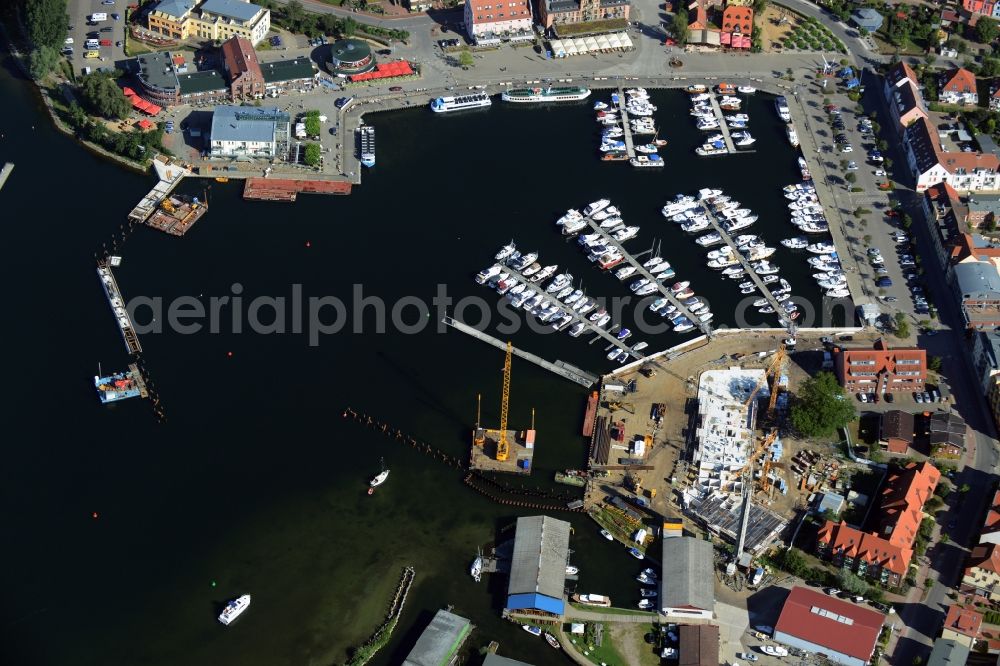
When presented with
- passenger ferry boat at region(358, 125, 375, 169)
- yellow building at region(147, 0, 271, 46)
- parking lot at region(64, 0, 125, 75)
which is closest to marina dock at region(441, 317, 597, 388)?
passenger ferry boat at region(358, 125, 375, 169)

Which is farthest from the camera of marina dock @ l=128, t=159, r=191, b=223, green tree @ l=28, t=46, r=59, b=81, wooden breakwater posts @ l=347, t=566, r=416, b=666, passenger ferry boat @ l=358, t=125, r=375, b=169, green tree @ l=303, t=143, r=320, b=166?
green tree @ l=28, t=46, r=59, b=81

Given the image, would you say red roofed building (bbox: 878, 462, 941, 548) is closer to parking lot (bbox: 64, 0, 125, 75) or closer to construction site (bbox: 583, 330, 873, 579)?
construction site (bbox: 583, 330, 873, 579)

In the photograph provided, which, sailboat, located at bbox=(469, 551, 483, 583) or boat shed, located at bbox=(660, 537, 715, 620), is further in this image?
sailboat, located at bbox=(469, 551, 483, 583)

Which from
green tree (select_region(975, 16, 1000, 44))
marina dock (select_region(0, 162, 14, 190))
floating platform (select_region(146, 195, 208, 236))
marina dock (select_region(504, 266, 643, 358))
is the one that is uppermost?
green tree (select_region(975, 16, 1000, 44))

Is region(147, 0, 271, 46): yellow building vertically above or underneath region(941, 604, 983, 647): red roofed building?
above

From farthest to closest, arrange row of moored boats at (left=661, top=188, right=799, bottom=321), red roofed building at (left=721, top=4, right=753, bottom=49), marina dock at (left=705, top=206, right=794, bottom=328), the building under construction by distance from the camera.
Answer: red roofed building at (left=721, top=4, right=753, bottom=49)
row of moored boats at (left=661, top=188, right=799, bottom=321)
marina dock at (left=705, top=206, right=794, bottom=328)
the building under construction

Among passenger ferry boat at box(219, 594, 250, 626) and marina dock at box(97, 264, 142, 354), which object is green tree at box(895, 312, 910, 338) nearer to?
passenger ferry boat at box(219, 594, 250, 626)
